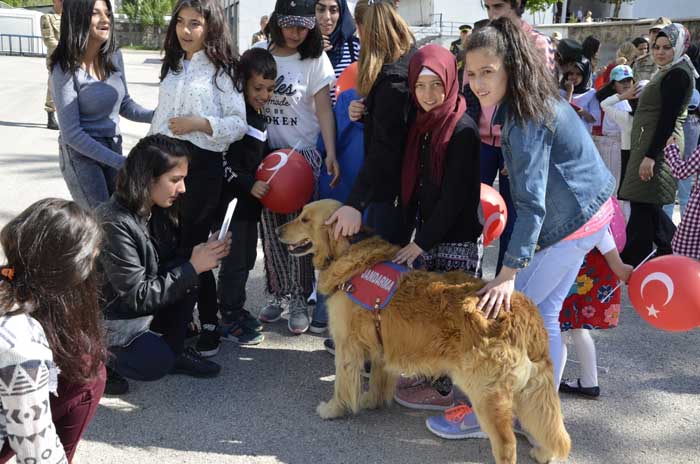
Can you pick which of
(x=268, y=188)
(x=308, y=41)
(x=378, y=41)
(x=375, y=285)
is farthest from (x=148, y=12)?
(x=375, y=285)

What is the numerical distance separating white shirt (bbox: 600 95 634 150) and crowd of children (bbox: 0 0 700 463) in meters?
3.21

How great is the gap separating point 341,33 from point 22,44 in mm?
37926

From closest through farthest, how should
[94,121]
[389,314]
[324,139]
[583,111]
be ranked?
[389,314] → [94,121] → [324,139] → [583,111]

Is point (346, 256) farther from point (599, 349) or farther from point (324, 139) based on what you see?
point (599, 349)

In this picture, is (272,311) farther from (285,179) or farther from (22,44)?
(22,44)

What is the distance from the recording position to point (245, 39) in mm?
41844

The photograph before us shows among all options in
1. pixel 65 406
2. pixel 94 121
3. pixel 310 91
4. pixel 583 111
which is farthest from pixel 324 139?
pixel 583 111

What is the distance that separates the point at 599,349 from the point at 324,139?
98.7 inches

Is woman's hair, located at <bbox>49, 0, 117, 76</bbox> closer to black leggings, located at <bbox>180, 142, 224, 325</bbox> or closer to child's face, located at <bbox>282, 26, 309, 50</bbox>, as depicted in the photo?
black leggings, located at <bbox>180, 142, 224, 325</bbox>

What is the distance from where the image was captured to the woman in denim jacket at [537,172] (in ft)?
8.98

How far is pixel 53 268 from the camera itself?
7.36 feet

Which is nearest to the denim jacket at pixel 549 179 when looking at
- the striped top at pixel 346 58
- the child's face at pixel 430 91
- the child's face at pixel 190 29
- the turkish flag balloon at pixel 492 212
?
the child's face at pixel 430 91

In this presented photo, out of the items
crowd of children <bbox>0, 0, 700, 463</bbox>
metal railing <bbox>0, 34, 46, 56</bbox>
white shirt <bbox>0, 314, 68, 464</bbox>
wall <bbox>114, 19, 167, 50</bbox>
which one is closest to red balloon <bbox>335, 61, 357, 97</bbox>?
crowd of children <bbox>0, 0, 700, 463</bbox>

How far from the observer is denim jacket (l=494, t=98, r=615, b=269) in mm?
2764
